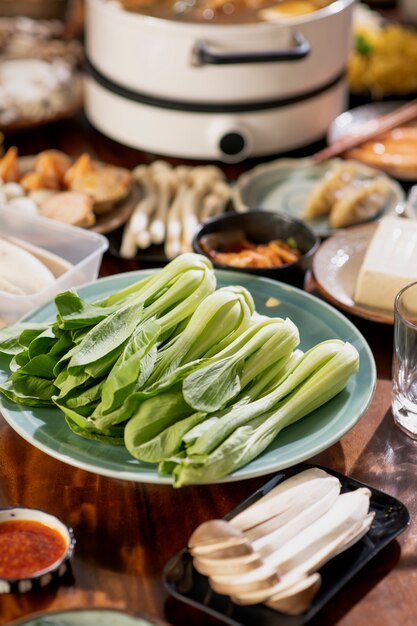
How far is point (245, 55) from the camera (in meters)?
1.81

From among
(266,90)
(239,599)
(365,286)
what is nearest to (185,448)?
(239,599)

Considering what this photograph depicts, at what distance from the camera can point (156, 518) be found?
1131 mm

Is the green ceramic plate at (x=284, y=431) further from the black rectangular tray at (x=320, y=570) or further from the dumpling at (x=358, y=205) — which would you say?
the dumpling at (x=358, y=205)

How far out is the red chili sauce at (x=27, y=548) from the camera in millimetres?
1012

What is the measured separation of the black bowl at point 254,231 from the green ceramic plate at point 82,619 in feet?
2.50

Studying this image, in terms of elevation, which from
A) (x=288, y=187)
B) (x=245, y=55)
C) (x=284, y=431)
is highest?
(x=245, y=55)

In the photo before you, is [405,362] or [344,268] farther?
[344,268]

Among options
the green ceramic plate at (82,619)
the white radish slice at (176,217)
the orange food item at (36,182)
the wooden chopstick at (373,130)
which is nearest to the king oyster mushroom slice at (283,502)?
the green ceramic plate at (82,619)

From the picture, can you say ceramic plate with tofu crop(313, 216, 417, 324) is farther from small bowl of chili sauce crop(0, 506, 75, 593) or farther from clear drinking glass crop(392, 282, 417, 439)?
small bowl of chili sauce crop(0, 506, 75, 593)

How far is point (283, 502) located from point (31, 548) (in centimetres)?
29

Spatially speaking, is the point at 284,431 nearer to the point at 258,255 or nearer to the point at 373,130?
the point at 258,255

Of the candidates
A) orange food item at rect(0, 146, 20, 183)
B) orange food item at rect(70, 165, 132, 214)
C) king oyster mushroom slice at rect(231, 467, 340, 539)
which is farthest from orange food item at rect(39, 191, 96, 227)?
king oyster mushroom slice at rect(231, 467, 340, 539)

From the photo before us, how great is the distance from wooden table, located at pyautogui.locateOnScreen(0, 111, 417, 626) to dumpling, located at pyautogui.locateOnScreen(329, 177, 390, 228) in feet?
1.53

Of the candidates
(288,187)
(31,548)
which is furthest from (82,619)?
(288,187)
